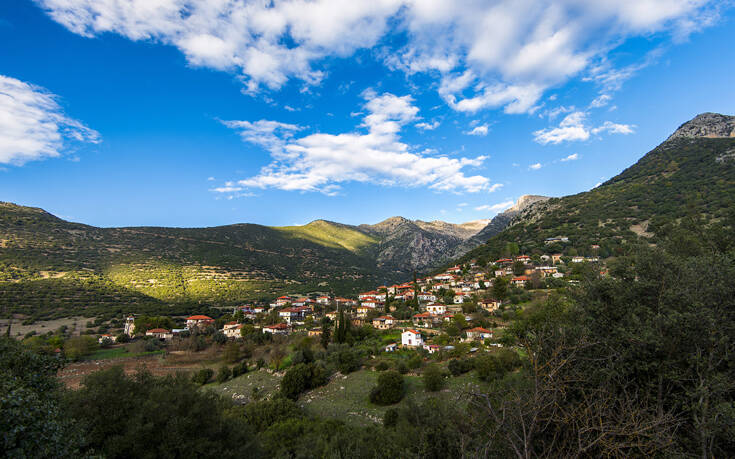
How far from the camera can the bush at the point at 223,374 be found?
1238 inches

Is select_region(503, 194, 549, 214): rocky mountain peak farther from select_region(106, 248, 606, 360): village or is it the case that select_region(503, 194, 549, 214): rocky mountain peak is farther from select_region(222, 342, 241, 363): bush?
select_region(222, 342, 241, 363): bush

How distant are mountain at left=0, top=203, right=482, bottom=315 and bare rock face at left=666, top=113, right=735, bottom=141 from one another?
85872 mm

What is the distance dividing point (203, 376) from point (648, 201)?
80.6 m

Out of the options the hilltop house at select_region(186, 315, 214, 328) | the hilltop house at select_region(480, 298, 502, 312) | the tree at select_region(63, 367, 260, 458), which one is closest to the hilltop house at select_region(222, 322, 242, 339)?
the hilltop house at select_region(186, 315, 214, 328)

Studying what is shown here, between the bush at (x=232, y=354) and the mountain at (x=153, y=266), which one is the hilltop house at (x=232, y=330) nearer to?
the bush at (x=232, y=354)

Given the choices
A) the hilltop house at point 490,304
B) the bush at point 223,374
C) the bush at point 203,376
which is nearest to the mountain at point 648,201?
the hilltop house at point 490,304

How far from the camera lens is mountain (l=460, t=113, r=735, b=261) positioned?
46.0 metres

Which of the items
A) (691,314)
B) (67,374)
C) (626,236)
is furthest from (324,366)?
(626,236)

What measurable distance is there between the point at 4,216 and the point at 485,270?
109860mm

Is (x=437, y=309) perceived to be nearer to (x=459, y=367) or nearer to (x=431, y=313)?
(x=431, y=313)

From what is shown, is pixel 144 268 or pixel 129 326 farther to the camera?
pixel 144 268

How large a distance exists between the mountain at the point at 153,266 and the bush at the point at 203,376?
→ 26864 millimetres

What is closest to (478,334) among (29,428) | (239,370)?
(239,370)

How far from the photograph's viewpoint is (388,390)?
21.8 meters
